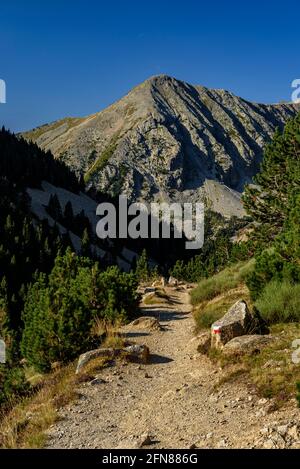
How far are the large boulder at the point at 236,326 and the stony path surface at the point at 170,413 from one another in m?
0.78

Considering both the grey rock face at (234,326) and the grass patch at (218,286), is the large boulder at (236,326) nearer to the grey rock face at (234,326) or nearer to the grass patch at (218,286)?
the grey rock face at (234,326)

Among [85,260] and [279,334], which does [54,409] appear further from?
[85,260]

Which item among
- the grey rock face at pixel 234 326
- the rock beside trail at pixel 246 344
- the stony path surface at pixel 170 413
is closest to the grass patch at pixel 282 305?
the grey rock face at pixel 234 326

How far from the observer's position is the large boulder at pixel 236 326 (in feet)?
40.9

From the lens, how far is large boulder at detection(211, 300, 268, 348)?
1247cm

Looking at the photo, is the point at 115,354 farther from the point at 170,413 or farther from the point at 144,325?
the point at 144,325

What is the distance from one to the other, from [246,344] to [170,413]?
3485 mm

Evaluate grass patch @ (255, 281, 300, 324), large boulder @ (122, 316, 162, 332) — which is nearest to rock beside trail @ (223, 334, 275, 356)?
grass patch @ (255, 281, 300, 324)

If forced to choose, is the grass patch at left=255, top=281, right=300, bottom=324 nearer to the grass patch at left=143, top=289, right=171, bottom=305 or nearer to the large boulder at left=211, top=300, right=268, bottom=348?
the large boulder at left=211, top=300, right=268, bottom=348

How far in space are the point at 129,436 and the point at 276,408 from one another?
2.85m

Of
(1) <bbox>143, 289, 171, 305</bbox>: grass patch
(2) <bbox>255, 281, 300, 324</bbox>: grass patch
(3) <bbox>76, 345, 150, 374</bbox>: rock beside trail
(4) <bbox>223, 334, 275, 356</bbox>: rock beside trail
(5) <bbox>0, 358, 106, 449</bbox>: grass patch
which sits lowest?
(1) <bbox>143, 289, 171, 305</bbox>: grass patch

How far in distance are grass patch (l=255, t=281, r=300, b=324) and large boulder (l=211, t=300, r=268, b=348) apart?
1.84 ft

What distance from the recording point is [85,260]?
26922mm

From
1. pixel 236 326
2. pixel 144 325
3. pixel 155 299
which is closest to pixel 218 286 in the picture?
pixel 155 299
